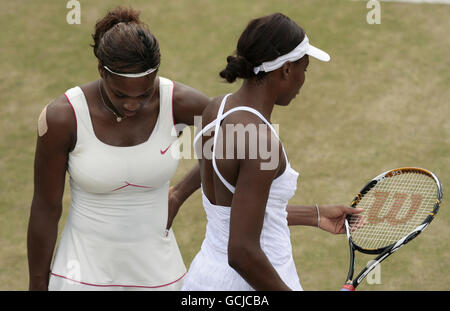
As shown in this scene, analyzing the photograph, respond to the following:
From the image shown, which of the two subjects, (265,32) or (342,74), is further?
(342,74)

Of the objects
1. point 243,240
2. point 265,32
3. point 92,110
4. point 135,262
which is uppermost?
point 265,32

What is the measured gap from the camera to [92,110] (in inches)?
126

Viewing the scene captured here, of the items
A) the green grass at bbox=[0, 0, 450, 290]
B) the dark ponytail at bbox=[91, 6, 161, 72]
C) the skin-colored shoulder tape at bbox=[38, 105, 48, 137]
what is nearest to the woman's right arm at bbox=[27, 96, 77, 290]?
the skin-colored shoulder tape at bbox=[38, 105, 48, 137]

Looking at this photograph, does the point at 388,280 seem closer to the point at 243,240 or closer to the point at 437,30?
the point at 243,240

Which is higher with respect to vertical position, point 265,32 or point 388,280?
point 265,32

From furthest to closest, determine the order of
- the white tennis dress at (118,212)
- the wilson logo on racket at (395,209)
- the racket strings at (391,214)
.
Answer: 1. the wilson logo on racket at (395,209)
2. the racket strings at (391,214)
3. the white tennis dress at (118,212)

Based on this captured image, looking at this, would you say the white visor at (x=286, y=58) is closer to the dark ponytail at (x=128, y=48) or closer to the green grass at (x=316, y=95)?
the dark ponytail at (x=128, y=48)

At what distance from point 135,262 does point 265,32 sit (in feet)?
4.34

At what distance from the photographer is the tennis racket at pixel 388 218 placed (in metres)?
3.73

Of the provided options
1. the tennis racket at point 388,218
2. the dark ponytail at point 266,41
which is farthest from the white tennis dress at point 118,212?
the tennis racket at point 388,218

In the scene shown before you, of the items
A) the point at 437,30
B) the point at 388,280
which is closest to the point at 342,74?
the point at 437,30

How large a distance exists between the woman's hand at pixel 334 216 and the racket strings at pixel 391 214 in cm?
7

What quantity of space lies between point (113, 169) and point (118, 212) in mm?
247

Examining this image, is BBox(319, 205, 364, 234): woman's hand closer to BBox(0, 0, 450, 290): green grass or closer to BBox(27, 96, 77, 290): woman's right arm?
BBox(27, 96, 77, 290): woman's right arm
